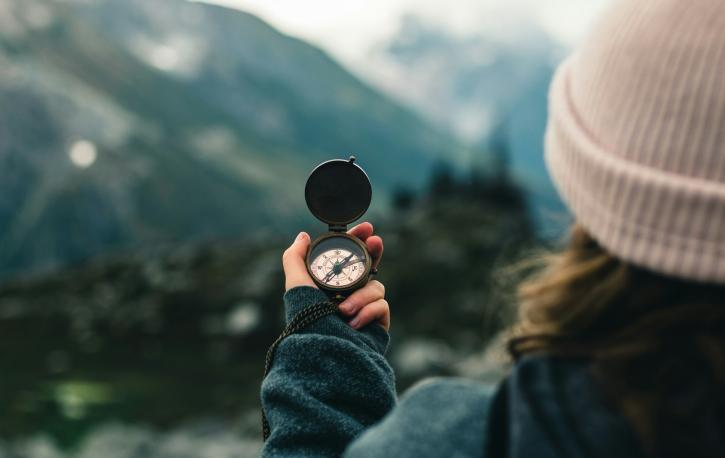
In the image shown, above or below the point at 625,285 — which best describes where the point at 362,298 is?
above

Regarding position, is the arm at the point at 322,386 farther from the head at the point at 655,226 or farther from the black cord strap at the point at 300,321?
the head at the point at 655,226

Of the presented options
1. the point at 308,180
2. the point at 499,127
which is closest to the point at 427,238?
the point at 499,127

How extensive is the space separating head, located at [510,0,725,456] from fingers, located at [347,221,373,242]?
1265 mm

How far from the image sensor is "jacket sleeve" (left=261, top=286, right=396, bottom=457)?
2.25 m

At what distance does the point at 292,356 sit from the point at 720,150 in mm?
1331

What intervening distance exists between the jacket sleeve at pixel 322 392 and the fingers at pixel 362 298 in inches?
5.1

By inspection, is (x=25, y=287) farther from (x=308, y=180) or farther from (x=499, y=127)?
(x=308, y=180)

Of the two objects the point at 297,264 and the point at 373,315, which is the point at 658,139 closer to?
the point at 373,315

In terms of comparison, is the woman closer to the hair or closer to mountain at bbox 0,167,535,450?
the hair

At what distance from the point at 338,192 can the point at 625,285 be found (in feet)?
5.07

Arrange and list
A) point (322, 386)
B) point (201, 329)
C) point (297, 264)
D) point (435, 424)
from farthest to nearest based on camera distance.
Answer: point (201, 329) < point (297, 264) < point (322, 386) < point (435, 424)

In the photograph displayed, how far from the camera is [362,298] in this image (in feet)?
8.83

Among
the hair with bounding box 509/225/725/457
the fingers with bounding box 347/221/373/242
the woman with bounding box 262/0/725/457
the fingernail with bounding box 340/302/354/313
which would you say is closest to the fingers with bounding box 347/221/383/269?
the fingers with bounding box 347/221/373/242

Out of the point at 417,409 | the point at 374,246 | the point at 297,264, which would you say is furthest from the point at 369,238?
the point at 417,409
